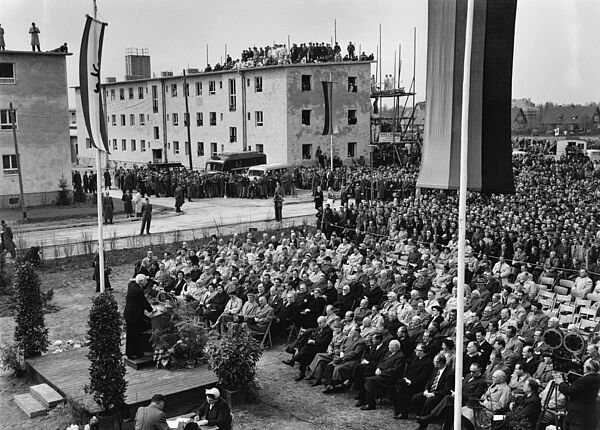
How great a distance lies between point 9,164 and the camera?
119 ft

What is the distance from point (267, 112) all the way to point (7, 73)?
18508 mm

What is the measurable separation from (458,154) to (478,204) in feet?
64.7

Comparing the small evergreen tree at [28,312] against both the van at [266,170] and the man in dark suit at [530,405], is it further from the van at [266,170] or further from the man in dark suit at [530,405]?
the van at [266,170]

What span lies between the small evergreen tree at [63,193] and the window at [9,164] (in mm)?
2408

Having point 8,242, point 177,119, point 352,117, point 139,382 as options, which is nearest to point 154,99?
point 177,119

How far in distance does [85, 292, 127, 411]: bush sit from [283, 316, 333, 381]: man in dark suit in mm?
3740

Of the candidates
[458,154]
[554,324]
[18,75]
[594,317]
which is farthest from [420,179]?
[18,75]

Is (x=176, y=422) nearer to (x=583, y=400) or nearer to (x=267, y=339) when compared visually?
(x=267, y=339)

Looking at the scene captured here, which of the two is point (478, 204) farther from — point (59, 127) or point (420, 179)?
point (59, 127)

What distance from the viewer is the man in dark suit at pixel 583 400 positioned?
28.6 ft

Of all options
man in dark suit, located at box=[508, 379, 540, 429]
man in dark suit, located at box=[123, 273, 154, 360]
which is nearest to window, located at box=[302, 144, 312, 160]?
man in dark suit, located at box=[123, 273, 154, 360]

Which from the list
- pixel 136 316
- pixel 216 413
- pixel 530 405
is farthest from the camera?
pixel 136 316

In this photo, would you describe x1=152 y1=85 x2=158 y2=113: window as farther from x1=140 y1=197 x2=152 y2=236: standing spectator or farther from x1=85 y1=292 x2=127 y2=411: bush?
x1=85 y1=292 x2=127 y2=411: bush

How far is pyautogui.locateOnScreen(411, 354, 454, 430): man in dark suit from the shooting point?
10547mm
